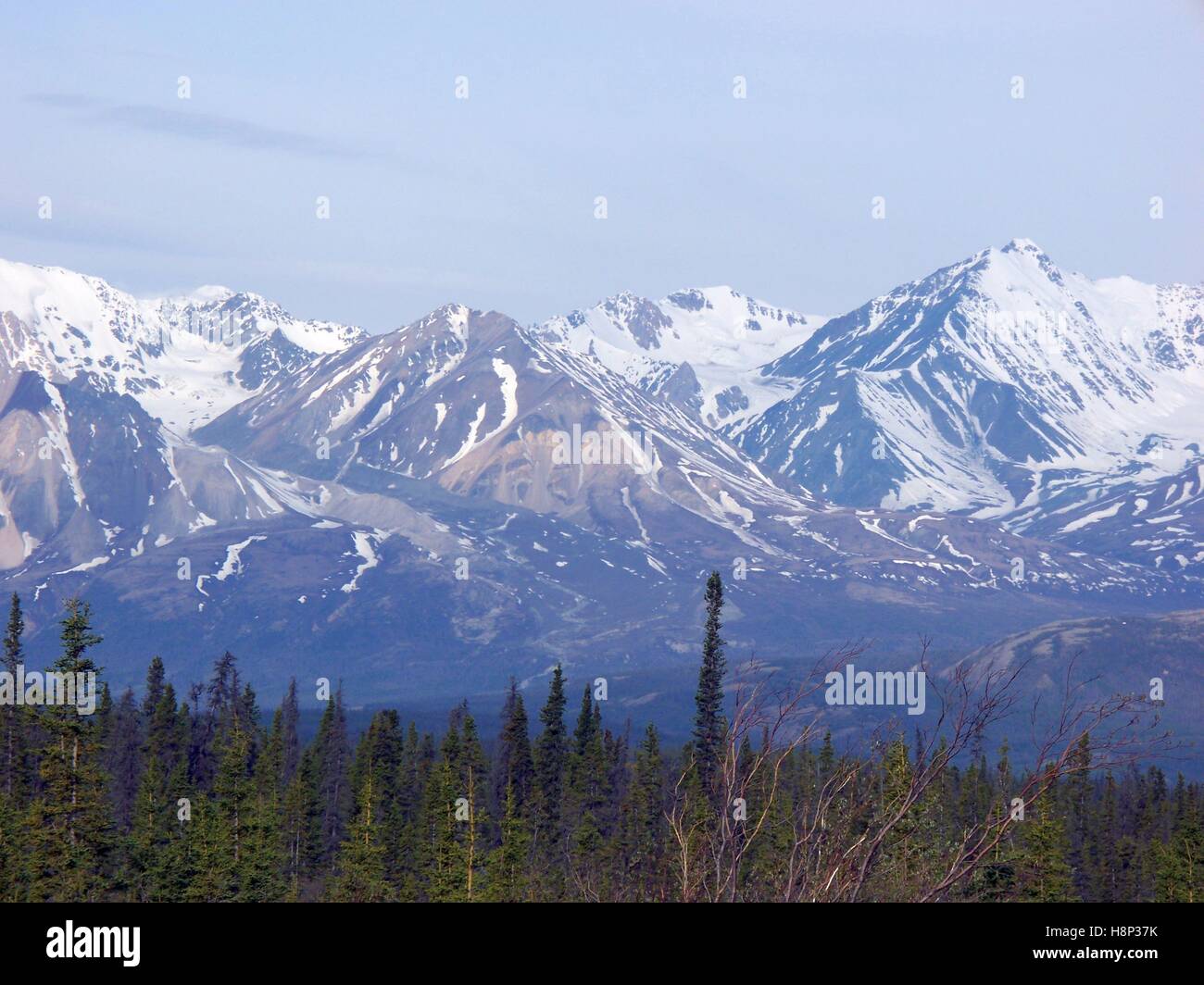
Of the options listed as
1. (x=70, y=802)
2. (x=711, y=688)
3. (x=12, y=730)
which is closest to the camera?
(x=70, y=802)

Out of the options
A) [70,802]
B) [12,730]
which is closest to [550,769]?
[12,730]

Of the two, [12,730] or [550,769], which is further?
[550,769]

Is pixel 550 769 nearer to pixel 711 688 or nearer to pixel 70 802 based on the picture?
pixel 711 688

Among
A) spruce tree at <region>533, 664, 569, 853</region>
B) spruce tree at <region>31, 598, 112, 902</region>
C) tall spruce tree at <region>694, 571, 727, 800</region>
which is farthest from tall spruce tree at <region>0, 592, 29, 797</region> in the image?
tall spruce tree at <region>694, 571, 727, 800</region>

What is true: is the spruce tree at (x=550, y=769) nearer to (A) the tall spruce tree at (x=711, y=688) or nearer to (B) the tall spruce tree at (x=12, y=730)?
(A) the tall spruce tree at (x=711, y=688)

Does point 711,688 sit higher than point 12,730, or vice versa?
point 12,730

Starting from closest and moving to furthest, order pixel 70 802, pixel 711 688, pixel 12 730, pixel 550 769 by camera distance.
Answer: pixel 70 802
pixel 12 730
pixel 711 688
pixel 550 769

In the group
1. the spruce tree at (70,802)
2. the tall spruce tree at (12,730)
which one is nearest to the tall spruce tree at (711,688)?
the tall spruce tree at (12,730)

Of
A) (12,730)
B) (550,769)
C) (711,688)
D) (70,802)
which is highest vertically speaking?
(70,802)

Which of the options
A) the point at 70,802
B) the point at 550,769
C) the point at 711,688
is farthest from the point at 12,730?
the point at 711,688

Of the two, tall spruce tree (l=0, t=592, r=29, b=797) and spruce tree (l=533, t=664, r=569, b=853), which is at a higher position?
tall spruce tree (l=0, t=592, r=29, b=797)

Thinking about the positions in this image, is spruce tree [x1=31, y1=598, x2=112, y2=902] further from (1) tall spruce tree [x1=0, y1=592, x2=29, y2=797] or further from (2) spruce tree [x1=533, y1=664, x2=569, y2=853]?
(2) spruce tree [x1=533, y1=664, x2=569, y2=853]
